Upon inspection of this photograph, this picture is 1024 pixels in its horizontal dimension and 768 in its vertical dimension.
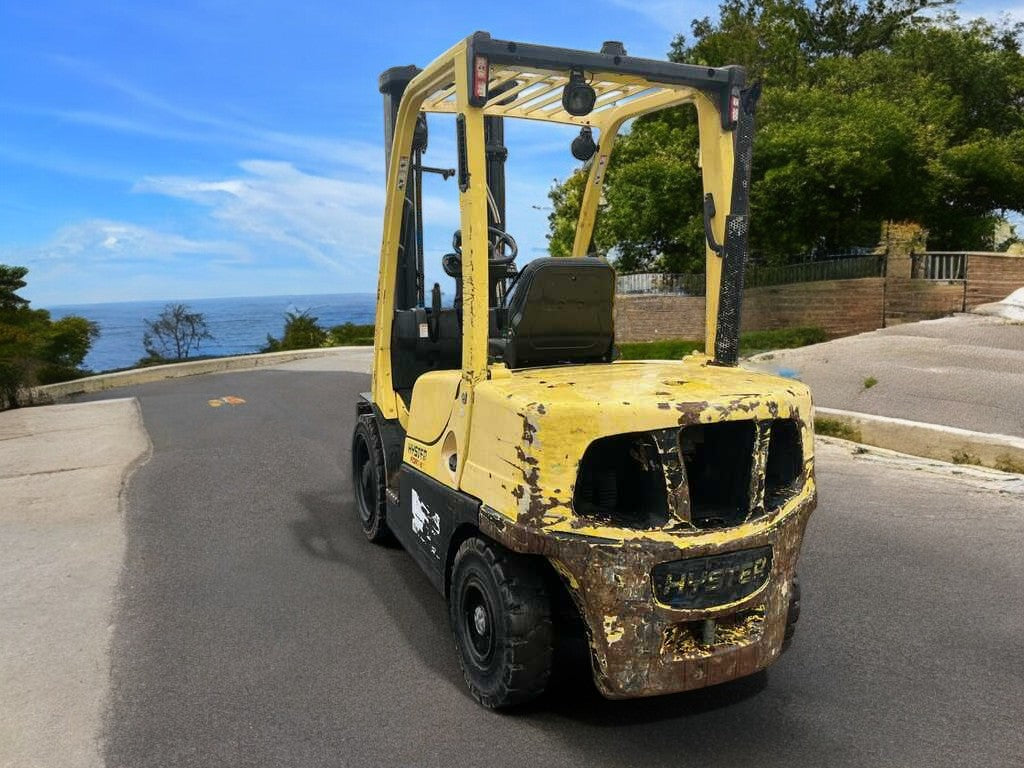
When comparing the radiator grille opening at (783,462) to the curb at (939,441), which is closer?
the radiator grille opening at (783,462)

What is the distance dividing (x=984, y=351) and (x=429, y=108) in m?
12.3

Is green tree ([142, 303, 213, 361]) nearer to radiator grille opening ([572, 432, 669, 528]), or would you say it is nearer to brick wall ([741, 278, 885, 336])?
brick wall ([741, 278, 885, 336])

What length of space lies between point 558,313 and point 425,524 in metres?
1.37

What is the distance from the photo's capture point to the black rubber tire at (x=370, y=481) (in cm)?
578

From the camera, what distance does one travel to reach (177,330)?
52125 mm

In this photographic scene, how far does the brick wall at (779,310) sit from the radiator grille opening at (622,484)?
16634mm

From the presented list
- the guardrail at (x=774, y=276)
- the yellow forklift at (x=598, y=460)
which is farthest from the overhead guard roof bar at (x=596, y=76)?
the guardrail at (x=774, y=276)

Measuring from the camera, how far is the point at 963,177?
22.2m

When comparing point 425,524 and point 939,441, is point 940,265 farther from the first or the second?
point 425,524

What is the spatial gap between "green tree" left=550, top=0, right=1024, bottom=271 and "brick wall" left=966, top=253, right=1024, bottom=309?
3.06m

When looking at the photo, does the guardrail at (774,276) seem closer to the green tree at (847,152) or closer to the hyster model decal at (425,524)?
the green tree at (847,152)

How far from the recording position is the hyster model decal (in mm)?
4234

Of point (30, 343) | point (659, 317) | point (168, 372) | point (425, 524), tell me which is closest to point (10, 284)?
point (30, 343)

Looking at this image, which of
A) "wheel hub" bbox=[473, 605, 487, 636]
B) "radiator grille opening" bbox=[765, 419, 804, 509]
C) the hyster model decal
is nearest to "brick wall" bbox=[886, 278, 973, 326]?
"radiator grille opening" bbox=[765, 419, 804, 509]
